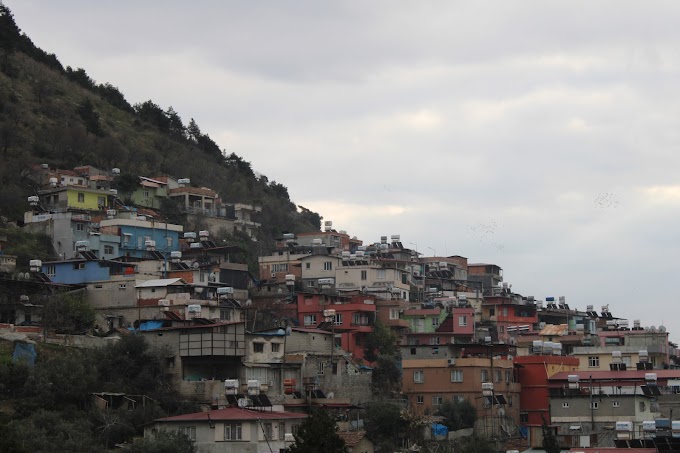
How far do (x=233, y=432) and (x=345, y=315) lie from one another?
939 inches

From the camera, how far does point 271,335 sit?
5844 centimetres

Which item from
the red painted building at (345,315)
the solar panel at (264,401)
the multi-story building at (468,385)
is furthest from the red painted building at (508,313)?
the solar panel at (264,401)

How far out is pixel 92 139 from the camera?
328 feet

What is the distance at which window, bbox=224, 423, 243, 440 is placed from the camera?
48312 millimetres

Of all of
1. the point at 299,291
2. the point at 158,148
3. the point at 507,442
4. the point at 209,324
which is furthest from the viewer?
the point at 158,148

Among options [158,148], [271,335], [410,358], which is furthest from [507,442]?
[158,148]

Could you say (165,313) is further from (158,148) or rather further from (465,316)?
(158,148)

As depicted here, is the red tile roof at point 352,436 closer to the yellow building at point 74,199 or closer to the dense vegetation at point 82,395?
the dense vegetation at point 82,395

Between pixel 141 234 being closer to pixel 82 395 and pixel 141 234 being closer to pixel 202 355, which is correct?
pixel 202 355

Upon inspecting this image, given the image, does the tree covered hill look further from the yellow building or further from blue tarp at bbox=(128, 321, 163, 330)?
blue tarp at bbox=(128, 321, 163, 330)

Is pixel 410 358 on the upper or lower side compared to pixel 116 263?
lower

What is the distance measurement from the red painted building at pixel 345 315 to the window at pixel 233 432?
2084 cm

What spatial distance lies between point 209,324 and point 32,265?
13.3 m

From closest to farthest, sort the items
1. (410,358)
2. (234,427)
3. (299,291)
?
(234,427)
(410,358)
(299,291)
